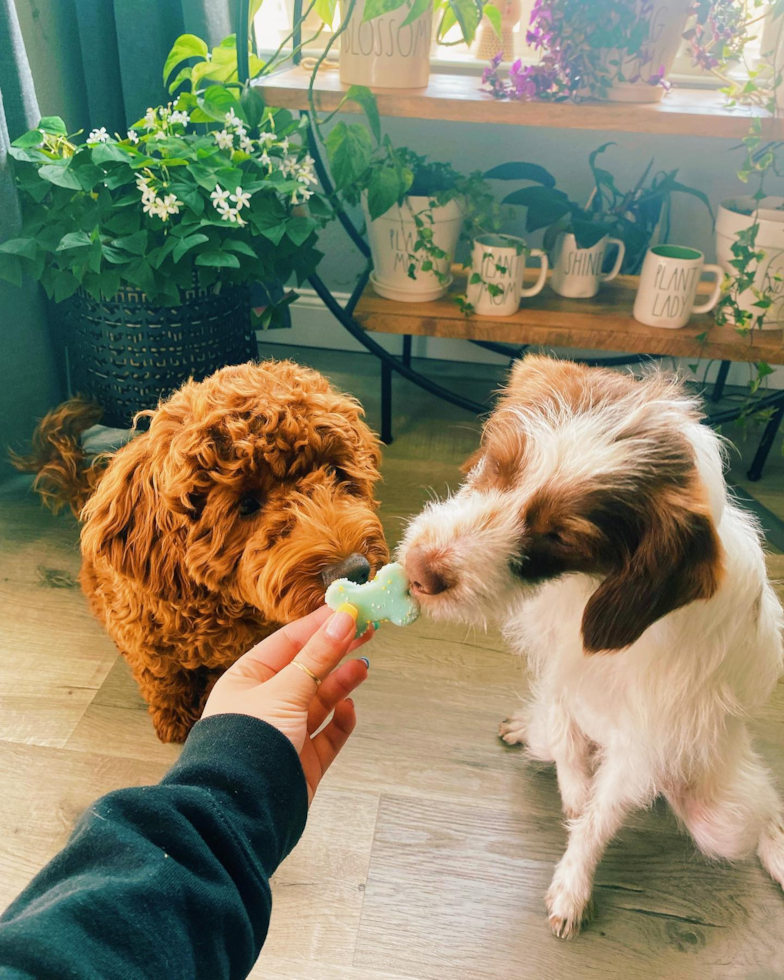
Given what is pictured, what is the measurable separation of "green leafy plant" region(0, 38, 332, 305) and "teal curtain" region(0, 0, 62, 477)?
6 cm

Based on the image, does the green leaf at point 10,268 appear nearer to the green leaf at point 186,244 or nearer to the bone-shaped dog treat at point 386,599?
the green leaf at point 186,244

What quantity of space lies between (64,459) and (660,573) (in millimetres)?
1305

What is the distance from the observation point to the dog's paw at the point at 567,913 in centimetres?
107

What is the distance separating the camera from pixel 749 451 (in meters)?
2.26

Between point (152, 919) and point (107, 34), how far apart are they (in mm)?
1980

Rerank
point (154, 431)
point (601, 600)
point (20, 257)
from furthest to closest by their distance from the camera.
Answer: point (20, 257) < point (154, 431) < point (601, 600)

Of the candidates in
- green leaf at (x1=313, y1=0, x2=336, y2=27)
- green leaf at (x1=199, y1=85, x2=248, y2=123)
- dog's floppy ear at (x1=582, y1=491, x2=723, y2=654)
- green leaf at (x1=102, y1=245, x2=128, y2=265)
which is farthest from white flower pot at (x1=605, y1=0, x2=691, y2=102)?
dog's floppy ear at (x1=582, y1=491, x2=723, y2=654)

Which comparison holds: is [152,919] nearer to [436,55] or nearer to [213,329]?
[213,329]

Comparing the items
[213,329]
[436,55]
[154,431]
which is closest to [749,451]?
[436,55]

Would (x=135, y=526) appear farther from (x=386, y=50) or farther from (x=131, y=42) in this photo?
(x=131, y=42)

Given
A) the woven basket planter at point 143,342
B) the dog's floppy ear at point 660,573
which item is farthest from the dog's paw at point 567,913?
the woven basket planter at point 143,342

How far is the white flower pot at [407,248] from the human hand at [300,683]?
1235 millimetres

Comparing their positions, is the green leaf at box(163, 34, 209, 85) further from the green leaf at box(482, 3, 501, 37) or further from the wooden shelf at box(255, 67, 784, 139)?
the green leaf at box(482, 3, 501, 37)

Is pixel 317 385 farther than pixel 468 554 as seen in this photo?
Yes
